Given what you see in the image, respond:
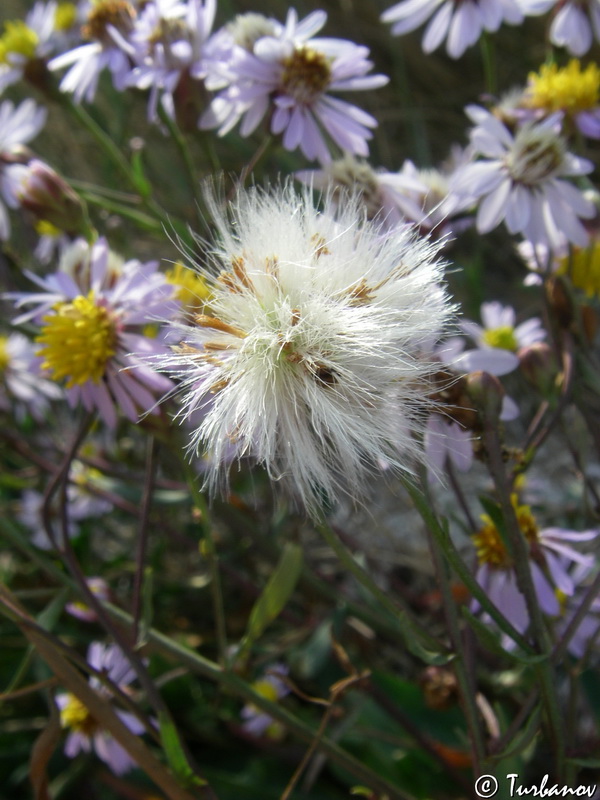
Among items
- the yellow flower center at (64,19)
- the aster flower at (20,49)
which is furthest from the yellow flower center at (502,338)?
the yellow flower center at (64,19)

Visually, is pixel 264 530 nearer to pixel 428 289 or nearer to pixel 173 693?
pixel 173 693

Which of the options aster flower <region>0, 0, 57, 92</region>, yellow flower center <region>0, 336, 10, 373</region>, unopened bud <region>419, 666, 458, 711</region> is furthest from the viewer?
yellow flower center <region>0, 336, 10, 373</region>

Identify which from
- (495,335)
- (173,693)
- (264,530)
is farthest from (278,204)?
(173,693)

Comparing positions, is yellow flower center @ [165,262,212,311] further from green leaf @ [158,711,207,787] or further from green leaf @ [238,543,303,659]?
green leaf @ [158,711,207,787]

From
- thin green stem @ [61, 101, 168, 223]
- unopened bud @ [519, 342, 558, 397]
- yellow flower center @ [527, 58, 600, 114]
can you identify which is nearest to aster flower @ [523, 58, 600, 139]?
yellow flower center @ [527, 58, 600, 114]

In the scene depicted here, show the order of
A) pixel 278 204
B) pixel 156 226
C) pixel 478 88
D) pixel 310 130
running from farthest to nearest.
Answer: pixel 478 88
pixel 156 226
pixel 310 130
pixel 278 204

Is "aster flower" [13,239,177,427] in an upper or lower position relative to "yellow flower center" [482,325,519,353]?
upper

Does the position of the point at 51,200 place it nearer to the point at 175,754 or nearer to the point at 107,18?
the point at 107,18
